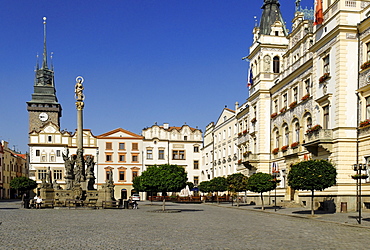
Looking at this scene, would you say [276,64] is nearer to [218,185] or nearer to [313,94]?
[313,94]

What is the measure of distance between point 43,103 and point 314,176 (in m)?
112

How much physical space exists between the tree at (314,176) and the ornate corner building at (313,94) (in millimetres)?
2824

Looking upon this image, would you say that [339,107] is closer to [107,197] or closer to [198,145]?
[107,197]

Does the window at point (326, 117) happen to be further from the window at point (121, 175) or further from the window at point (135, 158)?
the window at point (121, 175)

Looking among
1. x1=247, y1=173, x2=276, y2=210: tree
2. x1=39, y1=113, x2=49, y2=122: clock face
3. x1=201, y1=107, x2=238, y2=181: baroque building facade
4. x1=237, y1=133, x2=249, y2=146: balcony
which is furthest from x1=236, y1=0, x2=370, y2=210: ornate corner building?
x1=39, y1=113, x2=49, y2=122: clock face

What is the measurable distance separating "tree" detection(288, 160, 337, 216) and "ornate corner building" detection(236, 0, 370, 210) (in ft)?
9.26

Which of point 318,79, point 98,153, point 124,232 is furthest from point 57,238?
point 98,153

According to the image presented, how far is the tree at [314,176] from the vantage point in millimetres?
29073

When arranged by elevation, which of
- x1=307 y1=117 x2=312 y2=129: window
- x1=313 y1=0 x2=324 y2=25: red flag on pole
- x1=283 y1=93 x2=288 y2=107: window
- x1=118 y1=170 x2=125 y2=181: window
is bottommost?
x1=118 y1=170 x2=125 y2=181: window

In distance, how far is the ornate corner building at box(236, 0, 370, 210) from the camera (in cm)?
3195

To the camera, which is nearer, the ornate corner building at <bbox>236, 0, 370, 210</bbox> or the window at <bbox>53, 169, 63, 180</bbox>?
A: the ornate corner building at <bbox>236, 0, 370, 210</bbox>

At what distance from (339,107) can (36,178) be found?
6486 cm

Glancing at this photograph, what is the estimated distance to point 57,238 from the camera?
16.0 meters

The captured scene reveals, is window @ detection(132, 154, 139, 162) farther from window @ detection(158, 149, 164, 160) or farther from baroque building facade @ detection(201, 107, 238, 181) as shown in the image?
baroque building facade @ detection(201, 107, 238, 181)
